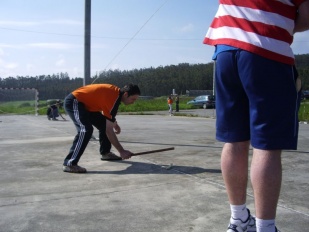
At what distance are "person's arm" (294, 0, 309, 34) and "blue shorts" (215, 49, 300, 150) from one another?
22 cm

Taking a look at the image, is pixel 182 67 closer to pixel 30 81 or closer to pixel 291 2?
pixel 30 81

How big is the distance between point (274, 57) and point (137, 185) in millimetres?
2300

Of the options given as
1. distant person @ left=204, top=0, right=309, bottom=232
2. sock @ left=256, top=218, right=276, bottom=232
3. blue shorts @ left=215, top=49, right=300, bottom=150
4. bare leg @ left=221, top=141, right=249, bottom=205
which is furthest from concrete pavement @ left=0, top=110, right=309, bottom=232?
blue shorts @ left=215, top=49, right=300, bottom=150

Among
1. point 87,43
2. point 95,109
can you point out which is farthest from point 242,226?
point 87,43

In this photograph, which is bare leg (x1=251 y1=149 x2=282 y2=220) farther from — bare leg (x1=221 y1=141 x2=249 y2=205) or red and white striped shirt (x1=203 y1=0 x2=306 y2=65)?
red and white striped shirt (x1=203 y1=0 x2=306 y2=65)

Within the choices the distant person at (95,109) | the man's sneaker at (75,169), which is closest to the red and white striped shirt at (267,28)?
the man's sneaker at (75,169)

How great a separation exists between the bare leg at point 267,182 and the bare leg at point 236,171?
24cm

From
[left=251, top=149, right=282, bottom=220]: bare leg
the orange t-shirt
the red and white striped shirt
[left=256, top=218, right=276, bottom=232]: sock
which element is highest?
the red and white striped shirt

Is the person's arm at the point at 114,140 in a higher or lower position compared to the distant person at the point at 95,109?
lower

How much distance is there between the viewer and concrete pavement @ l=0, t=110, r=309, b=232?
106 inches

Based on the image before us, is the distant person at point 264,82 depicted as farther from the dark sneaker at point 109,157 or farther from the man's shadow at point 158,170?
the dark sneaker at point 109,157

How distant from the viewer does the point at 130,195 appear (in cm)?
344

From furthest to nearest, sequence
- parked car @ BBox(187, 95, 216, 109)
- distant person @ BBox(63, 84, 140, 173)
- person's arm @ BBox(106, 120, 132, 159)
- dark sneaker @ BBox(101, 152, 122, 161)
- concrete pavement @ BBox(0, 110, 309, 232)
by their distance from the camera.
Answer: parked car @ BBox(187, 95, 216, 109) → dark sneaker @ BBox(101, 152, 122, 161) → person's arm @ BBox(106, 120, 132, 159) → distant person @ BBox(63, 84, 140, 173) → concrete pavement @ BBox(0, 110, 309, 232)

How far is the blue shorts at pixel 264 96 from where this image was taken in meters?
1.86
